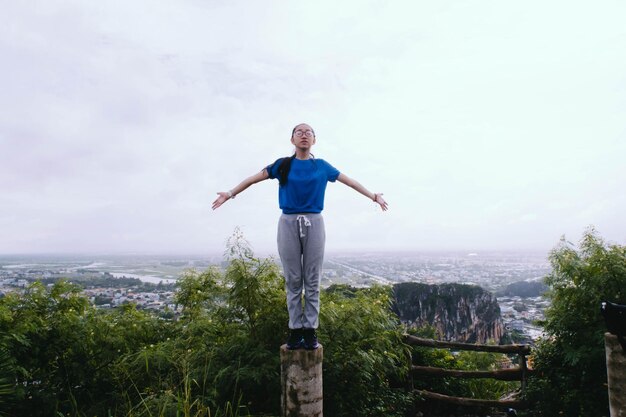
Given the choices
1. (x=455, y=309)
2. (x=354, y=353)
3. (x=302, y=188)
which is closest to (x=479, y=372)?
(x=354, y=353)

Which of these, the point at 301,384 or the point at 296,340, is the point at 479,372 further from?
the point at 301,384

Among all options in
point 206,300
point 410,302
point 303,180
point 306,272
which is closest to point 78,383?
point 206,300

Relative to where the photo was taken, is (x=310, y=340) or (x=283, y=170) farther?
(x=283, y=170)

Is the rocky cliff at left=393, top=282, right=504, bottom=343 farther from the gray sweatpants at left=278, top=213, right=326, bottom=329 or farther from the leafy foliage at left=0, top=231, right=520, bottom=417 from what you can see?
the gray sweatpants at left=278, top=213, right=326, bottom=329

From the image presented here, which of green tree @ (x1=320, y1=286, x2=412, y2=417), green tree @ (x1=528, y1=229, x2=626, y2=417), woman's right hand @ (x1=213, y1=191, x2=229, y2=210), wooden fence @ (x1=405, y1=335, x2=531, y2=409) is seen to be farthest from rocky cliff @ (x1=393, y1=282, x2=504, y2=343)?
woman's right hand @ (x1=213, y1=191, x2=229, y2=210)

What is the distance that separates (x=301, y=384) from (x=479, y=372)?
14.8 feet

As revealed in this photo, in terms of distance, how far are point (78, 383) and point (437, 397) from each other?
17.1 feet

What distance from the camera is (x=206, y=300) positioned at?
5.36 meters

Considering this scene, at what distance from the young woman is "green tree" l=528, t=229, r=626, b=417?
3.71 metres

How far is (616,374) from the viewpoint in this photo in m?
2.91

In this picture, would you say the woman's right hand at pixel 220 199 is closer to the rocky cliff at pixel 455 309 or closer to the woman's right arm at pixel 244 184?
the woman's right arm at pixel 244 184

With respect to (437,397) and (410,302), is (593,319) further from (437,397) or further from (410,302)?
(410,302)

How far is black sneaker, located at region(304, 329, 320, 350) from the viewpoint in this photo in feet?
10.3

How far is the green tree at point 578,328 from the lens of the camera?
485 centimetres
